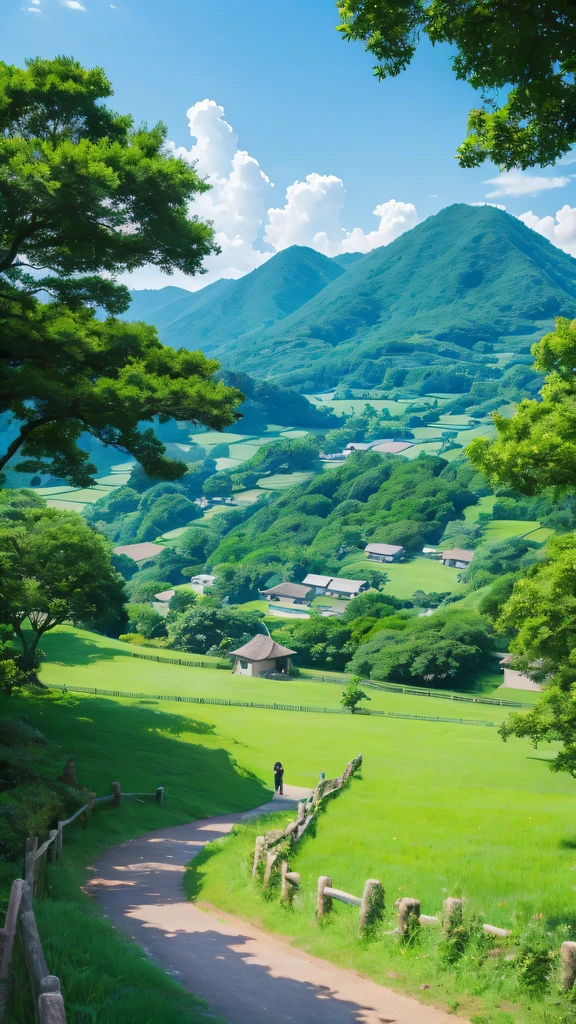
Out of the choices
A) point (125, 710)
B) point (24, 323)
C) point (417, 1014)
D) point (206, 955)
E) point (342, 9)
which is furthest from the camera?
point (125, 710)

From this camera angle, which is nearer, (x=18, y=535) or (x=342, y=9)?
(x=342, y=9)

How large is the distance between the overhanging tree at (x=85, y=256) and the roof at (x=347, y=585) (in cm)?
13135

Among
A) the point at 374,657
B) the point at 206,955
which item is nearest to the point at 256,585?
the point at 374,657

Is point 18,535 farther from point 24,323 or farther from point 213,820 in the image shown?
point 24,323

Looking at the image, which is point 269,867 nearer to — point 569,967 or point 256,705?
point 569,967

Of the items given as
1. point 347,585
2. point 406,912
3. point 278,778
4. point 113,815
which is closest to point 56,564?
point 278,778

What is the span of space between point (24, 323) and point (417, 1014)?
14075 mm

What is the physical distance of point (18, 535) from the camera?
38719 mm

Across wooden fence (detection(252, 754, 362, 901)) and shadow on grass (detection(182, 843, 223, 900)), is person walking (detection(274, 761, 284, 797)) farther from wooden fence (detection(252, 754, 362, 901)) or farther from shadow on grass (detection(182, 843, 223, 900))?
shadow on grass (detection(182, 843, 223, 900))

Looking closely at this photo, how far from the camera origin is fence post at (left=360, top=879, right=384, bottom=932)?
1027cm

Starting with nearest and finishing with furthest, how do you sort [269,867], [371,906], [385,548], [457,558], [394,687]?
[371,906]
[269,867]
[394,687]
[457,558]
[385,548]

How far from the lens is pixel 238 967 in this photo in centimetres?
932

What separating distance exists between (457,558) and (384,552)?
19086mm

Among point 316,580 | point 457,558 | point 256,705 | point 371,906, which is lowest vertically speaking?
point 256,705
